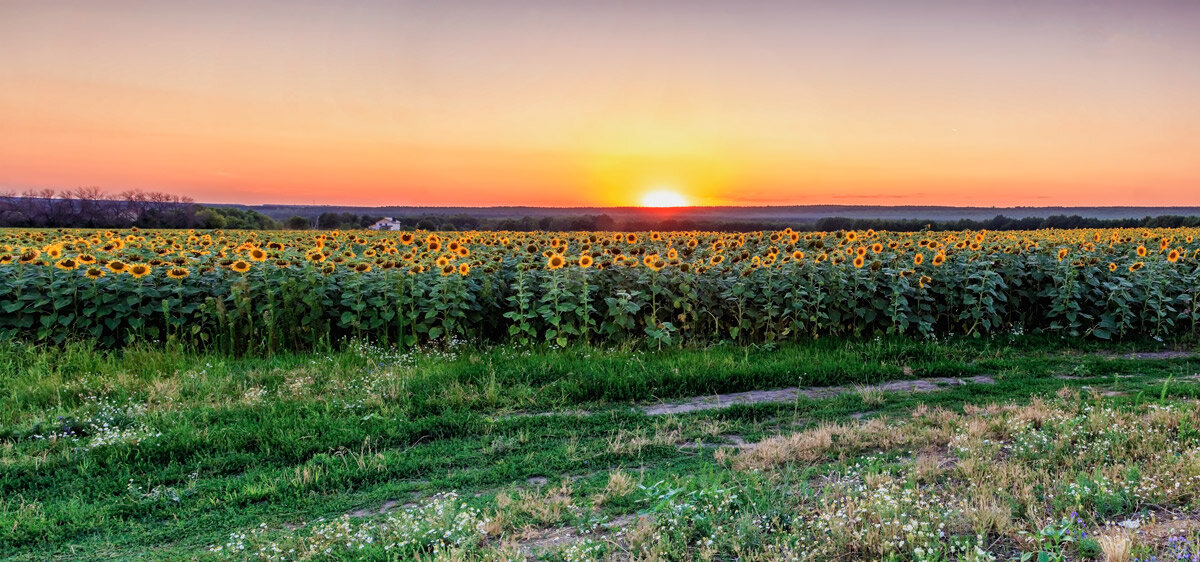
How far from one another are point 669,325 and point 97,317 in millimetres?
6268

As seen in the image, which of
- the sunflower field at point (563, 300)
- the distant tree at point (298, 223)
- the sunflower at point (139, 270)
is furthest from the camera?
the distant tree at point (298, 223)

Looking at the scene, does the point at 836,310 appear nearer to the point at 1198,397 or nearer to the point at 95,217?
the point at 1198,397

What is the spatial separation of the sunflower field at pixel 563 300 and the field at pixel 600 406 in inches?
1.8

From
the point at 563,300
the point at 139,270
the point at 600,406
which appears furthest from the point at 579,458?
the point at 139,270

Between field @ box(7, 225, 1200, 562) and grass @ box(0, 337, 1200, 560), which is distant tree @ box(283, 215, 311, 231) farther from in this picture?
grass @ box(0, 337, 1200, 560)

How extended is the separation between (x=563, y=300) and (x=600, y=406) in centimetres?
252

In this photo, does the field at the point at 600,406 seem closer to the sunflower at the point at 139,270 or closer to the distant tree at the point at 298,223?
the sunflower at the point at 139,270

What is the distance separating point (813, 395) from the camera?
635cm

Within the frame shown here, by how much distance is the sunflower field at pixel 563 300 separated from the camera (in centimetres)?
801

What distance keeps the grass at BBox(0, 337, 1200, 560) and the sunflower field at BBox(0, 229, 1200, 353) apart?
68cm

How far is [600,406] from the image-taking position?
598 cm

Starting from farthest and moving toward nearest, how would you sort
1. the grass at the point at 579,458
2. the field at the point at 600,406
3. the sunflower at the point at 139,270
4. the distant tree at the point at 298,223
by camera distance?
the distant tree at the point at 298,223 → the sunflower at the point at 139,270 → the field at the point at 600,406 → the grass at the point at 579,458

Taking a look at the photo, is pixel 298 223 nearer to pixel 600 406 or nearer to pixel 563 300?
pixel 563 300

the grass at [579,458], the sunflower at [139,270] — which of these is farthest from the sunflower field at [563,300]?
the grass at [579,458]
